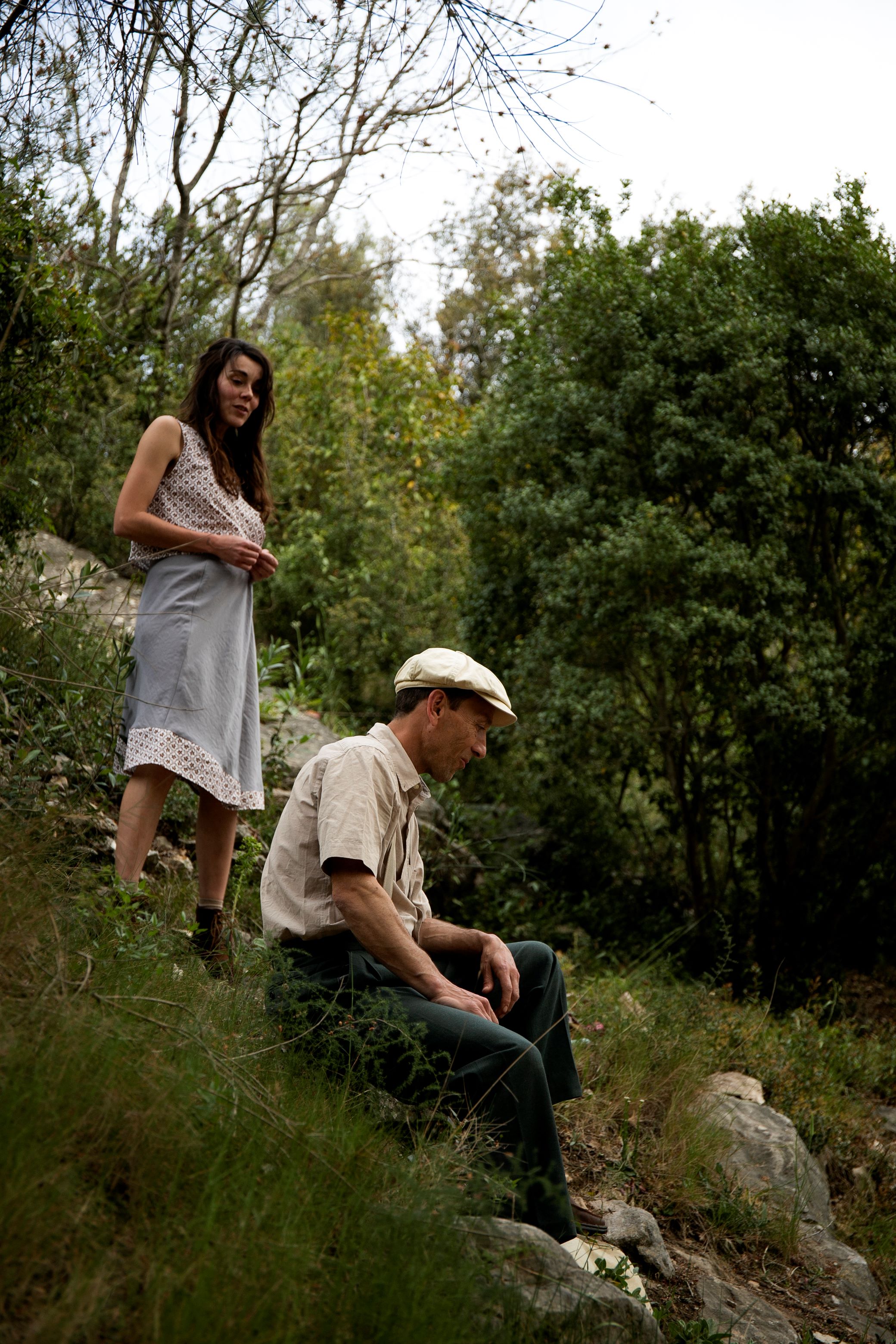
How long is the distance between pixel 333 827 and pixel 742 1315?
1733 millimetres

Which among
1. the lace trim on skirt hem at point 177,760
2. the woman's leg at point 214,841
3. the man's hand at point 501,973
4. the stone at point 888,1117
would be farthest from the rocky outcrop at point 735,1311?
the stone at point 888,1117

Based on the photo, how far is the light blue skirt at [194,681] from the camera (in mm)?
3412

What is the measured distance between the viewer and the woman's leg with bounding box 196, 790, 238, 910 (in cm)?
360

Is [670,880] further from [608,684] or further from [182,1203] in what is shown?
[182,1203]

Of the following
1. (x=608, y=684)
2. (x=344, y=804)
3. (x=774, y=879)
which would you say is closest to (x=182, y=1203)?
(x=344, y=804)

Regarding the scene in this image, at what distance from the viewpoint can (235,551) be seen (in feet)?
11.6

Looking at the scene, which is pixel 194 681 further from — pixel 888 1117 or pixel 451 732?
pixel 888 1117

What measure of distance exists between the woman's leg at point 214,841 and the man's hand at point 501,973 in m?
1.06

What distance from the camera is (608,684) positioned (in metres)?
6.94

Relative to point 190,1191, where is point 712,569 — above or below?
above

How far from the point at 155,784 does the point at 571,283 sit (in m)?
5.27

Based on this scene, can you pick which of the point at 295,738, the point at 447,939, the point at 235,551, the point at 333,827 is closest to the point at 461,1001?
the point at 447,939

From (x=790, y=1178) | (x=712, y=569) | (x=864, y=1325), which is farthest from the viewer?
(x=712, y=569)

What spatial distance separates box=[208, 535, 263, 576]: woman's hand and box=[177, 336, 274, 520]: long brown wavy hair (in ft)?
0.99
